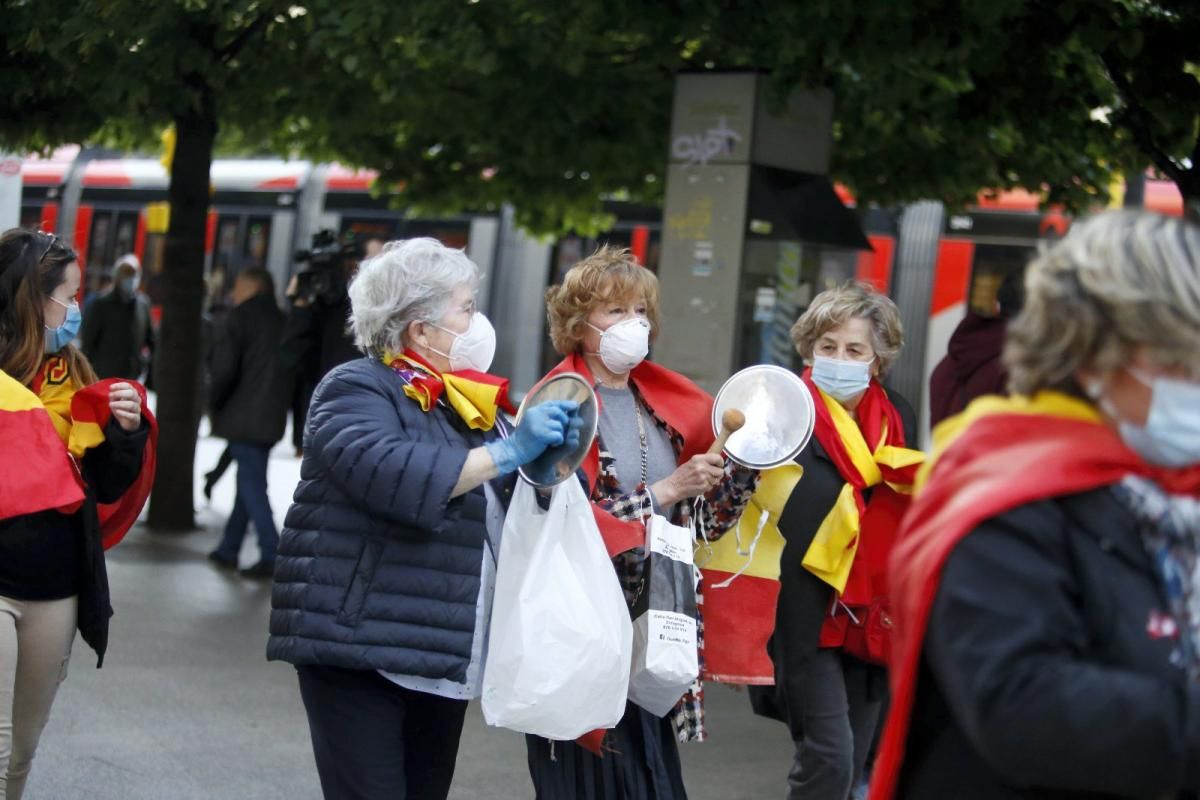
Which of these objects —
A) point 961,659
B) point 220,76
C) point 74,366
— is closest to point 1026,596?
point 961,659

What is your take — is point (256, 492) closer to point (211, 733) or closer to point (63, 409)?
point (211, 733)

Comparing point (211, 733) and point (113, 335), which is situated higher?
point (113, 335)

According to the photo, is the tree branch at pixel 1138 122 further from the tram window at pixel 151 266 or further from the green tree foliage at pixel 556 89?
the tram window at pixel 151 266

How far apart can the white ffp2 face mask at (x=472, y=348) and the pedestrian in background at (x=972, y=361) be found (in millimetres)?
1958

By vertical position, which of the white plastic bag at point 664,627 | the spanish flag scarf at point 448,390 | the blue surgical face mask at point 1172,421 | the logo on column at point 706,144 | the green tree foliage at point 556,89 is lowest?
the white plastic bag at point 664,627

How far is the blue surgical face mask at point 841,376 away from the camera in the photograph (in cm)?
477

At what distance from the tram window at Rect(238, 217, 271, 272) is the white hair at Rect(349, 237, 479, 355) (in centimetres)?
1898

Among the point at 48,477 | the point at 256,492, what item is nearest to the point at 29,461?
the point at 48,477

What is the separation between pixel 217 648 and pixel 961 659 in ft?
21.0

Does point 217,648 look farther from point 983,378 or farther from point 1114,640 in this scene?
point 1114,640

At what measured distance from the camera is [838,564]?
15.2ft

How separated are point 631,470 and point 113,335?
33.4 ft

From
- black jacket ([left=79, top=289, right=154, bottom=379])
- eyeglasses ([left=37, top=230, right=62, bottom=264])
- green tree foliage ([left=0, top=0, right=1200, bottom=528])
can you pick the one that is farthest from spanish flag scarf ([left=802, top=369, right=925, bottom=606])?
black jacket ([left=79, top=289, right=154, bottom=379])

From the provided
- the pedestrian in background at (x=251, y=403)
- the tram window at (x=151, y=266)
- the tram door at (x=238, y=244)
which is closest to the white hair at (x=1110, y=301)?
the pedestrian in background at (x=251, y=403)
